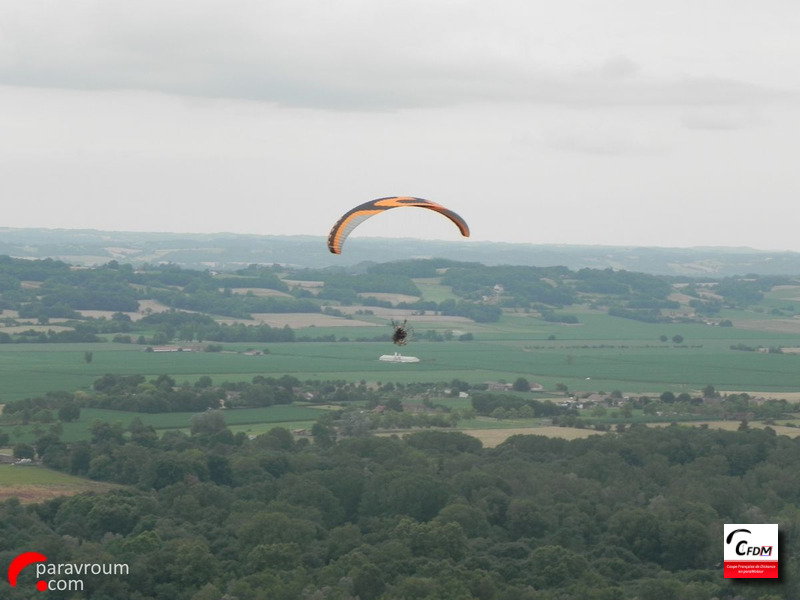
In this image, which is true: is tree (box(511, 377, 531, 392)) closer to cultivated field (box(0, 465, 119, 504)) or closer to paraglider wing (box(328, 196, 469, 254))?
cultivated field (box(0, 465, 119, 504))

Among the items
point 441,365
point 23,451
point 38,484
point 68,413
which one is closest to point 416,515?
point 38,484

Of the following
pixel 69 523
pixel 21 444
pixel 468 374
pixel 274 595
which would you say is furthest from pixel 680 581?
pixel 468 374

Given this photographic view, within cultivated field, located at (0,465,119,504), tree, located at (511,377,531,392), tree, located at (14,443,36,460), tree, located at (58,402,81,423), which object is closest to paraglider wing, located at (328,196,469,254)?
cultivated field, located at (0,465,119,504)

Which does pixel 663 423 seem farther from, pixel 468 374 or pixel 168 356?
pixel 168 356

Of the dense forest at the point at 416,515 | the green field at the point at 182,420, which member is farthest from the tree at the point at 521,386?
the dense forest at the point at 416,515

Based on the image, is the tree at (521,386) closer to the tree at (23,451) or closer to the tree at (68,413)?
the tree at (68,413)

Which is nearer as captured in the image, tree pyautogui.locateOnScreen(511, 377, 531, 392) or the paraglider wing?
the paraglider wing
